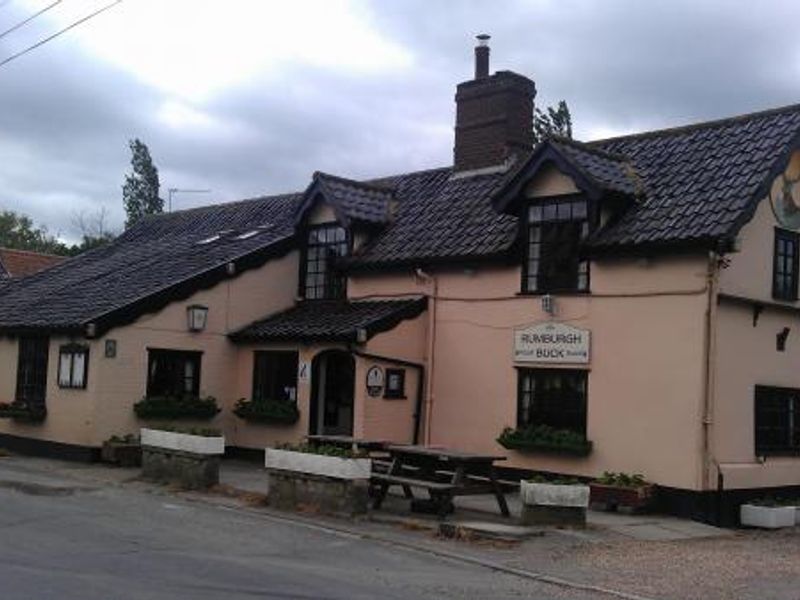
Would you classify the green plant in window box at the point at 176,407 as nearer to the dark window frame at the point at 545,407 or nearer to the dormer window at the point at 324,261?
the dormer window at the point at 324,261

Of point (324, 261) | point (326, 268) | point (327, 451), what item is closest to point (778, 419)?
point (327, 451)

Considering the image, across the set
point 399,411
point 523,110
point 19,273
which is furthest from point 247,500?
point 19,273

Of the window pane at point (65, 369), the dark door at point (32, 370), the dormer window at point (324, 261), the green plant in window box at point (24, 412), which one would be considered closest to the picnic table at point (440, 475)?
the dormer window at point (324, 261)

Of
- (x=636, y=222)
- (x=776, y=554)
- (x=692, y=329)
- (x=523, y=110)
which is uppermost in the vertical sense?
(x=523, y=110)

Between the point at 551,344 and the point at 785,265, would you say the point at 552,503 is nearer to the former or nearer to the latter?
the point at 551,344

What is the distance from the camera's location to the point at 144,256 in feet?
85.0

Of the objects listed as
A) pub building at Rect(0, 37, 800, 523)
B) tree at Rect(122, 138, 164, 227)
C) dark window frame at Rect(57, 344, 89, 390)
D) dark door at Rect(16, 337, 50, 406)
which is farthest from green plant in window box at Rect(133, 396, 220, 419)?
tree at Rect(122, 138, 164, 227)

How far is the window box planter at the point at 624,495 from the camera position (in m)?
15.5

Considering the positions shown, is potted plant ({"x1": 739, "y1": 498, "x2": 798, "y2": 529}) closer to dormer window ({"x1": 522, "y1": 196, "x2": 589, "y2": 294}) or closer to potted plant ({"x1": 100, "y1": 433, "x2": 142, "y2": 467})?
dormer window ({"x1": 522, "y1": 196, "x2": 589, "y2": 294})

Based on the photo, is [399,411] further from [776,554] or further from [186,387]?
[776,554]

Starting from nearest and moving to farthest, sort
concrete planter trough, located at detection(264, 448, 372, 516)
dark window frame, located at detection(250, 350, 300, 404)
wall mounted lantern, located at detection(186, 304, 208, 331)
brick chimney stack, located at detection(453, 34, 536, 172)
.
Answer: concrete planter trough, located at detection(264, 448, 372, 516), wall mounted lantern, located at detection(186, 304, 208, 331), dark window frame, located at detection(250, 350, 300, 404), brick chimney stack, located at detection(453, 34, 536, 172)

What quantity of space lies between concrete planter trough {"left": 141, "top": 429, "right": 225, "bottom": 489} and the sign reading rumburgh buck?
17.7 feet

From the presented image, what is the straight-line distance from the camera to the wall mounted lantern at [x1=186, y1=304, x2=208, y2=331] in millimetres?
21172

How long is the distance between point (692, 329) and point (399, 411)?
A: 6.10m
